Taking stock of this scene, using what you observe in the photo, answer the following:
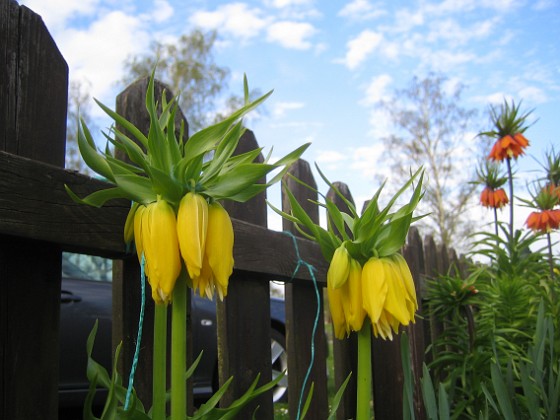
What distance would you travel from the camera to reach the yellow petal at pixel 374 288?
89 centimetres

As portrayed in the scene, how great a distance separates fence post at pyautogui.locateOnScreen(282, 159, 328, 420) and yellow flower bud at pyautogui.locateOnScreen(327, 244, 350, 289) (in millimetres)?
780

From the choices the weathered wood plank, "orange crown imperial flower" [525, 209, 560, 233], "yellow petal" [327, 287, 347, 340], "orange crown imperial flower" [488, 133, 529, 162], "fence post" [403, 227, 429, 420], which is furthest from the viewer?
"orange crown imperial flower" [488, 133, 529, 162]

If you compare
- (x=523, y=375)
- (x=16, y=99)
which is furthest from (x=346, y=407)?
(x=16, y=99)

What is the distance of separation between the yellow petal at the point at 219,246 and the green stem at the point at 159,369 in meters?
0.10

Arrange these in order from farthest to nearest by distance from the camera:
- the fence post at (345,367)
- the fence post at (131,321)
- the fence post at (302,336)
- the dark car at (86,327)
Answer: the dark car at (86,327) → the fence post at (345,367) → the fence post at (302,336) → the fence post at (131,321)

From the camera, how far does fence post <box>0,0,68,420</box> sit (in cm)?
88

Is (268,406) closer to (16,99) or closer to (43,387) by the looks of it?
(43,387)

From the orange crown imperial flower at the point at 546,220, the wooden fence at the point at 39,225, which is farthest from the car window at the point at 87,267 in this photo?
the orange crown imperial flower at the point at 546,220

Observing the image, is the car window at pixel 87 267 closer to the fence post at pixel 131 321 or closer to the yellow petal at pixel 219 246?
the fence post at pixel 131 321

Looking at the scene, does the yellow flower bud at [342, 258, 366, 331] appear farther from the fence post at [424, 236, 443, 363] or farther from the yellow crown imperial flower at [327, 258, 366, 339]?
the fence post at [424, 236, 443, 363]

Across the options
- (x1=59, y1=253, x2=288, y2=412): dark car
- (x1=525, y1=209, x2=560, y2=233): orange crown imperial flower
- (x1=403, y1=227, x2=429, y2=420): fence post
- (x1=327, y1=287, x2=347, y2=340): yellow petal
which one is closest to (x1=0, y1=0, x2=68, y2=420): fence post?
(x1=327, y1=287, x2=347, y2=340): yellow petal

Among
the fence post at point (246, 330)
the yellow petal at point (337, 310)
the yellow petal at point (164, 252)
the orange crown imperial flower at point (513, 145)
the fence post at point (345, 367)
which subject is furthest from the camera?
the orange crown imperial flower at point (513, 145)

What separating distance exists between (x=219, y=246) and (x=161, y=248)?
0.08 metres

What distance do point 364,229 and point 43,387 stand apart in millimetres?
571
